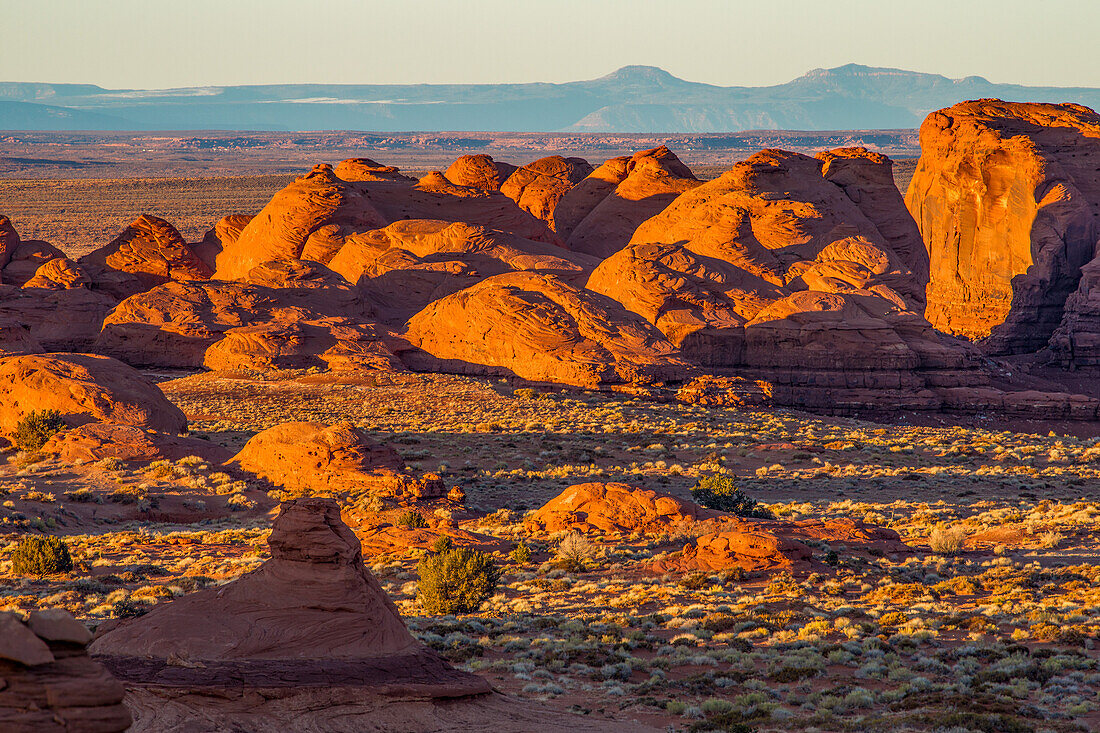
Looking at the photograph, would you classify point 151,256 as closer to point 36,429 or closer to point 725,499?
point 36,429

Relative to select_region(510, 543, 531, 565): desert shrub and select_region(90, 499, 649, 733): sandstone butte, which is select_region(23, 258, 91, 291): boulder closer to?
select_region(510, 543, 531, 565): desert shrub

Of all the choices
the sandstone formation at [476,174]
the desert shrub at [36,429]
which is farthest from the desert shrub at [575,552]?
the sandstone formation at [476,174]

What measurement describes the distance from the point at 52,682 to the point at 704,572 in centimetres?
1388

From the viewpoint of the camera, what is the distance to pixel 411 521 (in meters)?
22.8

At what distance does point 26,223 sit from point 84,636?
113039 millimetres

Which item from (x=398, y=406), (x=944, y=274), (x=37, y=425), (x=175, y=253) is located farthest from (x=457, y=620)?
→ (x=944, y=274)

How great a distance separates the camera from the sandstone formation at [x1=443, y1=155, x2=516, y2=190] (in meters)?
71.1

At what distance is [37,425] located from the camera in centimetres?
2911

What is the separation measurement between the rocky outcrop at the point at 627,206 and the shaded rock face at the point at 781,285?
696 centimetres

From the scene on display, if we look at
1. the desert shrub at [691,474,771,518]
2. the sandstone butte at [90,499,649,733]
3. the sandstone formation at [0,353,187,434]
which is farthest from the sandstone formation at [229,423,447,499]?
the sandstone butte at [90,499,649,733]

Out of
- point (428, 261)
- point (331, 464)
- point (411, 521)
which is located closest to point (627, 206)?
point (428, 261)

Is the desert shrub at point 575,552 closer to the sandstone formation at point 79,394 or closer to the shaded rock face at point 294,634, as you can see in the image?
the shaded rock face at point 294,634

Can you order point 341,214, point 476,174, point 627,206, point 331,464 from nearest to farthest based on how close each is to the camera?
point 331,464
point 341,214
point 627,206
point 476,174

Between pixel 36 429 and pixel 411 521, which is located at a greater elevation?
pixel 36 429
